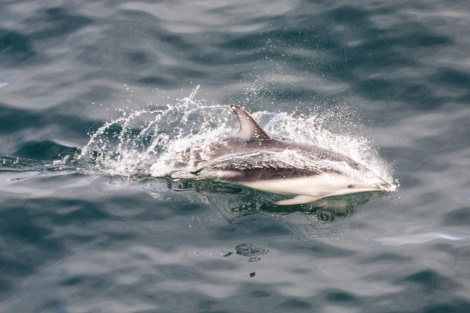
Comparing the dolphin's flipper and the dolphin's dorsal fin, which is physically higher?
the dolphin's dorsal fin

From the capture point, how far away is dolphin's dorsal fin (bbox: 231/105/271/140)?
326 inches

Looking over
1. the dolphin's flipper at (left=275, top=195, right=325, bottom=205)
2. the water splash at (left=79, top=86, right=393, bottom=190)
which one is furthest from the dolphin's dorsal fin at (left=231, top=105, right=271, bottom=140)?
the dolphin's flipper at (left=275, top=195, right=325, bottom=205)

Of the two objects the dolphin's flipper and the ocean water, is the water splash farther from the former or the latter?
the dolphin's flipper

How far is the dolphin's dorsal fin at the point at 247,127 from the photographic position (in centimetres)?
829

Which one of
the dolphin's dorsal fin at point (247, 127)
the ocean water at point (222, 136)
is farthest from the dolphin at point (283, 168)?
the ocean water at point (222, 136)

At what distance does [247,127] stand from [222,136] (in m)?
1.13

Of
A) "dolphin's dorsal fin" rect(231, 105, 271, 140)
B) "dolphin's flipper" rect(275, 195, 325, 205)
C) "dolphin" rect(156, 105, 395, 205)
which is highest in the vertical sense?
"dolphin's dorsal fin" rect(231, 105, 271, 140)

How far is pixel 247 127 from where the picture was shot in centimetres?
841

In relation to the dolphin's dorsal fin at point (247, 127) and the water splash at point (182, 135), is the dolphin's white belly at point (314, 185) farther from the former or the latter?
the dolphin's dorsal fin at point (247, 127)

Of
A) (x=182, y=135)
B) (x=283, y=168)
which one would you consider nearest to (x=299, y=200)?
(x=283, y=168)

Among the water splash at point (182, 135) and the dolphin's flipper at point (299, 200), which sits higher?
the water splash at point (182, 135)

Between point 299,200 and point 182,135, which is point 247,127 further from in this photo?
point 182,135

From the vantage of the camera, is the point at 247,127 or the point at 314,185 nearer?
the point at 247,127

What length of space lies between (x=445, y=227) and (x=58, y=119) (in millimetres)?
5704
